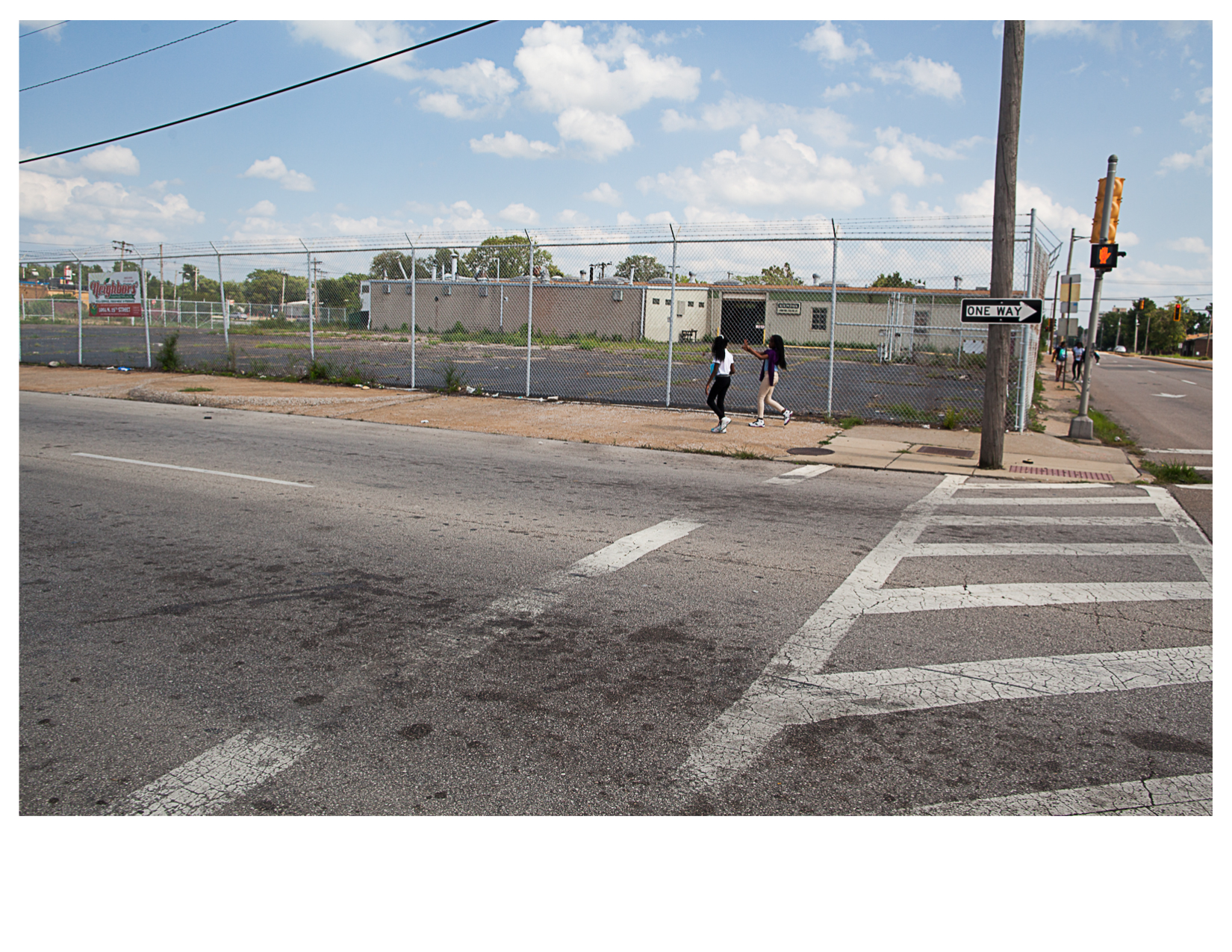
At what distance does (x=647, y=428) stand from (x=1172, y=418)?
13.2 m

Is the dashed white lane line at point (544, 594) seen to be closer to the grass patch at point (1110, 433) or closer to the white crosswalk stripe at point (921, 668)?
the white crosswalk stripe at point (921, 668)

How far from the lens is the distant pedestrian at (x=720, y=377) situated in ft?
44.0

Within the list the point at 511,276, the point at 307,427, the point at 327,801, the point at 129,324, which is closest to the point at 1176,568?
the point at 327,801

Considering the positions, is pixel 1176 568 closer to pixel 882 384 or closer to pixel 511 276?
pixel 882 384

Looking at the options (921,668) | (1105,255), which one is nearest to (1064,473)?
(1105,255)

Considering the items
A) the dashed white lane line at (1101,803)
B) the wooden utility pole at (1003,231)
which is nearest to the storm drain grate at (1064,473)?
the wooden utility pole at (1003,231)

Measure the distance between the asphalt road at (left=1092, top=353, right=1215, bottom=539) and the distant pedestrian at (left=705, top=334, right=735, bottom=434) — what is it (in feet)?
20.8

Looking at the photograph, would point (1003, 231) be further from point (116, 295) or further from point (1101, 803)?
point (116, 295)

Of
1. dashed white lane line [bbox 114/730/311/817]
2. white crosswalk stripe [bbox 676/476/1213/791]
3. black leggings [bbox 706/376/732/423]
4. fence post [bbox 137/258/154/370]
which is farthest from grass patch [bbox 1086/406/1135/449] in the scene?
fence post [bbox 137/258/154/370]

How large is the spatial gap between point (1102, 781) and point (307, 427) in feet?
42.8

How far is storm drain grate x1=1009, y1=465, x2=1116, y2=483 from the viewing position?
35.3 feet

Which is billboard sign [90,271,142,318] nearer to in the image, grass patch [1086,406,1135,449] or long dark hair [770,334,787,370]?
long dark hair [770,334,787,370]

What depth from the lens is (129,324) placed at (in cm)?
2534

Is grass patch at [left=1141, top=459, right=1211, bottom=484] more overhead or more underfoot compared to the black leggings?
more underfoot
